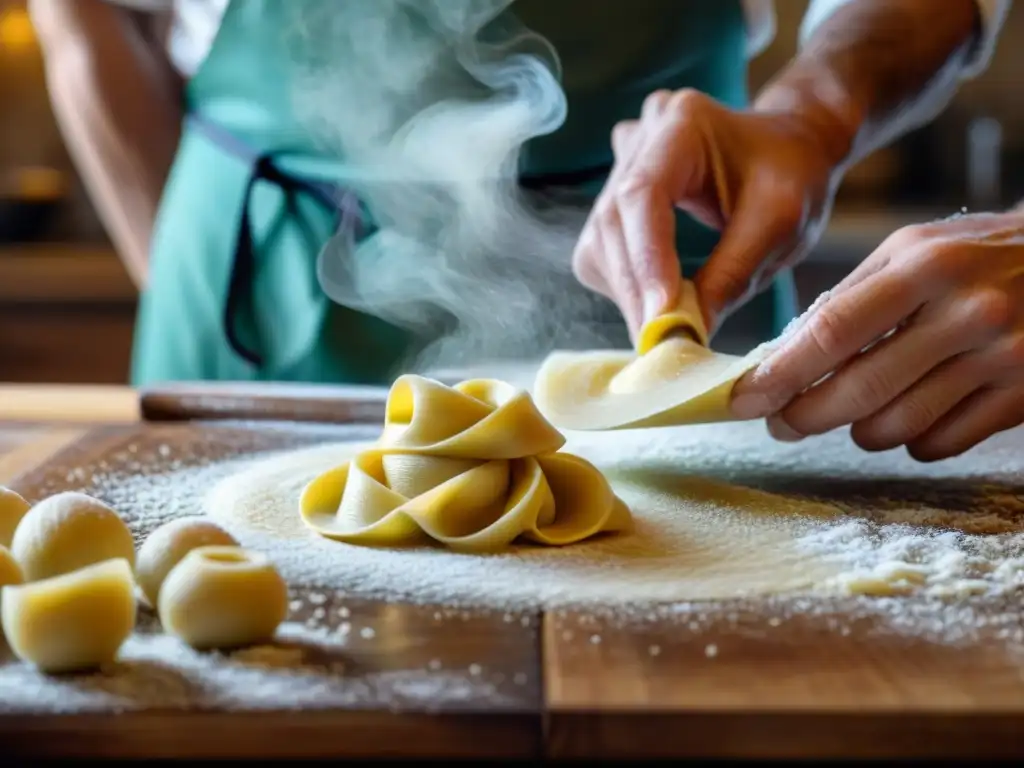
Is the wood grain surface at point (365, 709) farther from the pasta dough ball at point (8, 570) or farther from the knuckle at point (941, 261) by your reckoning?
the knuckle at point (941, 261)

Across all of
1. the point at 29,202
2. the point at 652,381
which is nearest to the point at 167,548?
the point at 652,381

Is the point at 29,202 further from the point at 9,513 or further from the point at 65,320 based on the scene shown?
the point at 9,513

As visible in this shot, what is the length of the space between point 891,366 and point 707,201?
1.60 ft

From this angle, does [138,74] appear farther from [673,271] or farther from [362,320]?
[673,271]

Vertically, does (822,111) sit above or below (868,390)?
above

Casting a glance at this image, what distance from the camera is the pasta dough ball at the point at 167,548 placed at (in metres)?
0.92

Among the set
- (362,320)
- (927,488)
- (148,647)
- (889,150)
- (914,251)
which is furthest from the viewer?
(889,150)

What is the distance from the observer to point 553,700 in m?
0.75

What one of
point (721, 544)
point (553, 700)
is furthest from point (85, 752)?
point (721, 544)

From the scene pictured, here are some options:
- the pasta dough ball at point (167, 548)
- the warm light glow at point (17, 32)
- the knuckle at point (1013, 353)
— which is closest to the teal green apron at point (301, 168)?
the knuckle at point (1013, 353)

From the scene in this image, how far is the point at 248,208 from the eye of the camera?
1.89 meters

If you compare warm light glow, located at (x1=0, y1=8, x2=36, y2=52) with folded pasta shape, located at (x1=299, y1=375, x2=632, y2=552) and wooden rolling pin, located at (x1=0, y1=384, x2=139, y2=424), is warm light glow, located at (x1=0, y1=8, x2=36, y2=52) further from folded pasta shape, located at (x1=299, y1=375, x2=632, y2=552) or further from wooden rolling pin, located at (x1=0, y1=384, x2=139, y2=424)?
folded pasta shape, located at (x1=299, y1=375, x2=632, y2=552)

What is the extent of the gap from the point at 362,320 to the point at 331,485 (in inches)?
26.9

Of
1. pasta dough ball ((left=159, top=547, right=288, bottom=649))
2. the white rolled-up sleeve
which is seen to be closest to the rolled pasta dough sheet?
pasta dough ball ((left=159, top=547, right=288, bottom=649))
